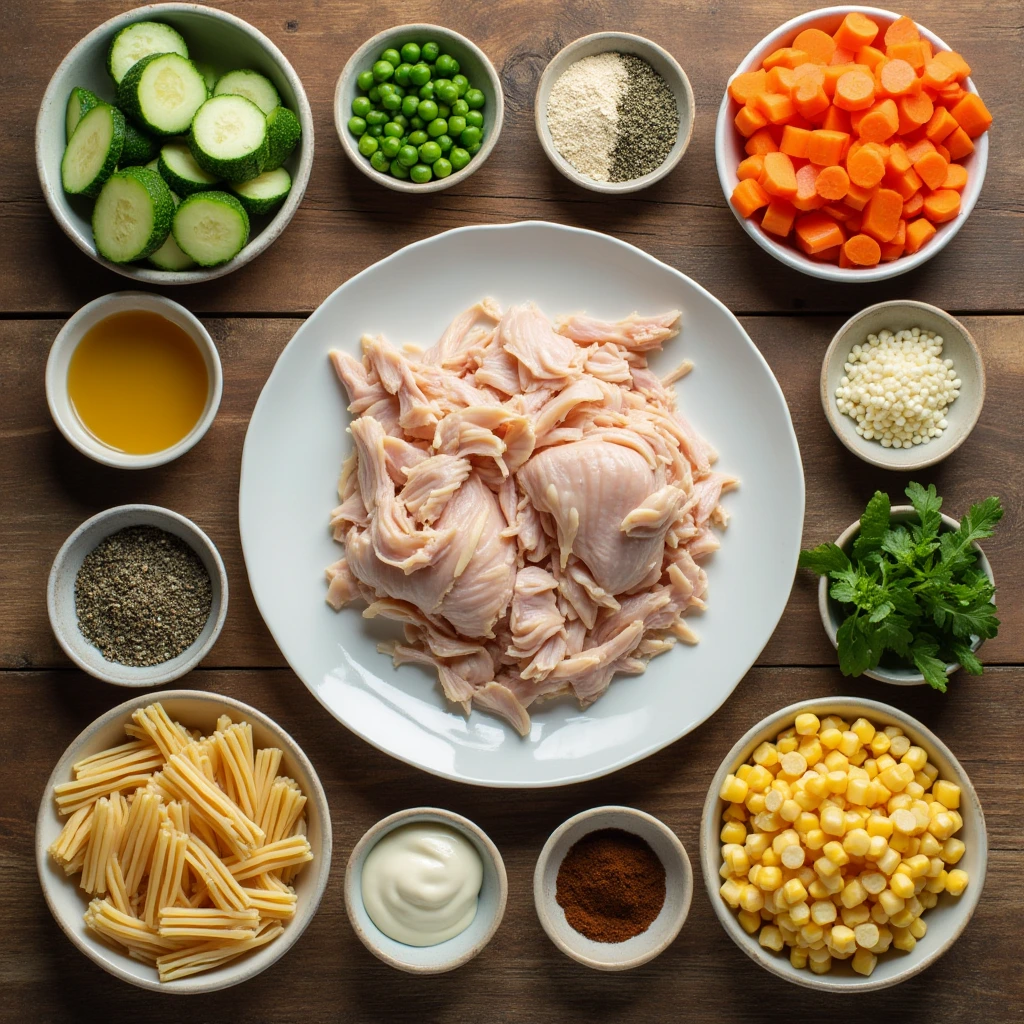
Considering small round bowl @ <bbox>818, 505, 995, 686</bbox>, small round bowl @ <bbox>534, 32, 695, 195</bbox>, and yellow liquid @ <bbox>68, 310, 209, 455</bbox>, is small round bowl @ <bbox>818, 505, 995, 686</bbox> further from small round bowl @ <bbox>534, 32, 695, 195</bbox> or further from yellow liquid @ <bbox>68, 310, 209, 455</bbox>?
yellow liquid @ <bbox>68, 310, 209, 455</bbox>

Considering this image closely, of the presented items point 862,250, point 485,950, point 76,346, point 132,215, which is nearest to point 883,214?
point 862,250

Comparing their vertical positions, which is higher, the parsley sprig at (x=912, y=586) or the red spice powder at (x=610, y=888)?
the parsley sprig at (x=912, y=586)

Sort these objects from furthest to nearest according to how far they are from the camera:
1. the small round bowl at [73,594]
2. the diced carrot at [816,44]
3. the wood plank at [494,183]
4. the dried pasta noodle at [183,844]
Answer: the wood plank at [494,183] → the diced carrot at [816,44] → the small round bowl at [73,594] → the dried pasta noodle at [183,844]

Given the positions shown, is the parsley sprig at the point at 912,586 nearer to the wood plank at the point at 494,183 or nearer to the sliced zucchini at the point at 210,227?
the wood plank at the point at 494,183

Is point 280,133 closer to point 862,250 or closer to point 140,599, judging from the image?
point 140,599

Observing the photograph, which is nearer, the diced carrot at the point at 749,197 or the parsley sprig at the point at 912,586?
the parsley sprig at the point at 912,586

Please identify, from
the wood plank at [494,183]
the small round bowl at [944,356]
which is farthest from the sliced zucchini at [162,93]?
the small round bowl at [944,356]
